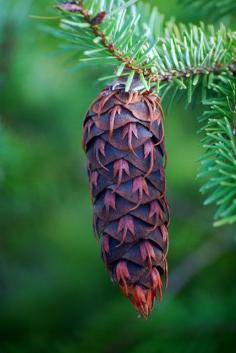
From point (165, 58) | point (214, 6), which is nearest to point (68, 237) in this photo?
point (214, 6)

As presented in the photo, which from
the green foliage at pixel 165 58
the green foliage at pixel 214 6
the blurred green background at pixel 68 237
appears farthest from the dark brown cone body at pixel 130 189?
the blurred green background at pixel 68 237

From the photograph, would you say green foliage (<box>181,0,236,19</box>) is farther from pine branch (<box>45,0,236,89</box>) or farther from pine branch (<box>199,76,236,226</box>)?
pine branch (<box>199,76,236,226</box>)

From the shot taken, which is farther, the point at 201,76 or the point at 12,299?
the point at 12,299

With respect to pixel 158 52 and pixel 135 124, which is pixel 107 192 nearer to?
pixel 135 124

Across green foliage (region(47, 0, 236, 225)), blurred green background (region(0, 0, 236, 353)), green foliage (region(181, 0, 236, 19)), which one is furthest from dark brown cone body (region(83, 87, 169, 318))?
blurred green background (region(0, 0, 236, 353))

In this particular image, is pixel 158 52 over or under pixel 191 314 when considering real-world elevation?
over

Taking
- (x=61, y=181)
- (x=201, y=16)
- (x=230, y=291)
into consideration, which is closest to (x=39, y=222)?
(x=61, y=181)

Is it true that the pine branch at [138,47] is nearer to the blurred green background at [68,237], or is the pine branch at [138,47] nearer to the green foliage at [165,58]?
the green foliage at [165,58]
